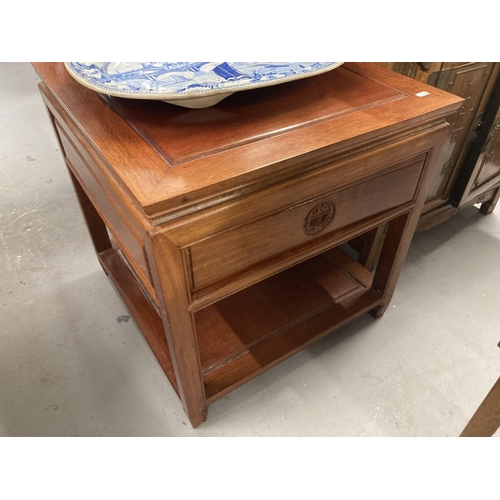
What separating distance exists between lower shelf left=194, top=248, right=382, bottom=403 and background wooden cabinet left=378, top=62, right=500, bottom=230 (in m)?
0.33

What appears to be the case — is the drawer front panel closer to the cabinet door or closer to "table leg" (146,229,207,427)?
"table leg" (146,229,207,427)

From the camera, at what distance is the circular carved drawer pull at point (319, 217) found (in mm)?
602

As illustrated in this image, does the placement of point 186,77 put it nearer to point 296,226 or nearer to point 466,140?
point 296,226

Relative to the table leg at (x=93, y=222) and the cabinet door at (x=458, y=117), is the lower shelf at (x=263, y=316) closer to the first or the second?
the table leg at (x=93, y=222)

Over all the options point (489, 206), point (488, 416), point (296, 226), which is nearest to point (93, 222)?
point (296, 226)

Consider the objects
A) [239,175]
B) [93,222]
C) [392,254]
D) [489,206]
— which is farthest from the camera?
[489,206]

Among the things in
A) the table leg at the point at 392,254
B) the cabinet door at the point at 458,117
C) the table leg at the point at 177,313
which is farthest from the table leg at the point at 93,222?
the cabinet door at the point at 458,117

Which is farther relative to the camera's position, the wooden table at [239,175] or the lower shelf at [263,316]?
the lower shelf at [263,316]

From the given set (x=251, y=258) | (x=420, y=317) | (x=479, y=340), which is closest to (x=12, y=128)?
(x=251, y=258)

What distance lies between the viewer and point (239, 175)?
1.55ft

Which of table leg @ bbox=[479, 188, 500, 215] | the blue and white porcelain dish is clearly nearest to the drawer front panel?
the blue and white porcelain dish

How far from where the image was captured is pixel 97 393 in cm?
88

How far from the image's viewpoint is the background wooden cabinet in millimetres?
839

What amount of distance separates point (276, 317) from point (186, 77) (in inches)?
21.8
